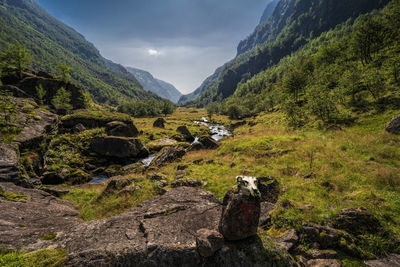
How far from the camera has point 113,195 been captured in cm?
1272

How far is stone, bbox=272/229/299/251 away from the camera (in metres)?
7.02

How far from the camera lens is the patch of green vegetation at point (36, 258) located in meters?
4.75

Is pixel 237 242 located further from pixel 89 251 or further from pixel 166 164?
pixel 166 164

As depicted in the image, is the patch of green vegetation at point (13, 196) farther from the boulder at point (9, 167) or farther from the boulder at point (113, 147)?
the boulder at point (113, 147)

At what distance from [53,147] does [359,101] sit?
59083mm

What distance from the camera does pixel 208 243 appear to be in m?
5.86

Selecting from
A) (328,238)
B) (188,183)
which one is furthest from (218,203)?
(188,183)

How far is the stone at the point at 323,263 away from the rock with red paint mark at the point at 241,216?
274 centimetres

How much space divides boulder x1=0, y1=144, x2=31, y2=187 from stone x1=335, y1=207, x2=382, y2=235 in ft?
72.6

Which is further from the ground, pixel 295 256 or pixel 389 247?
pixel 389 247

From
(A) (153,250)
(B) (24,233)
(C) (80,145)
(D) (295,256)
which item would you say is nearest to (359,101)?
(D) (295,256)

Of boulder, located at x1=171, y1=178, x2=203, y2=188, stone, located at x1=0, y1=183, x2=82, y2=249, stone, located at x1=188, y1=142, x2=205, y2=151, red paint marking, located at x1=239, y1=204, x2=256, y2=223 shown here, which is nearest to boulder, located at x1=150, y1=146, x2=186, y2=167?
stone, located at x1=188, y1=142, x2=205, y2=151

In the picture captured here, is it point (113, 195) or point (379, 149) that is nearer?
point (113, 195)

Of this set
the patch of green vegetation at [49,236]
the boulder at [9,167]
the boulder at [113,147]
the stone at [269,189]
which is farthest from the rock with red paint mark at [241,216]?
the boulder at [113,147]
